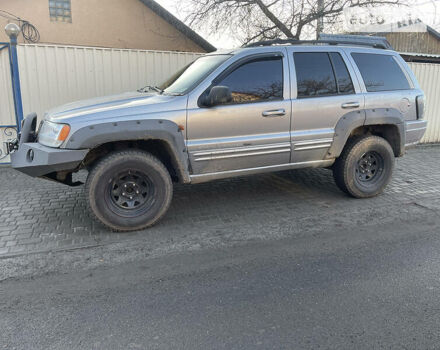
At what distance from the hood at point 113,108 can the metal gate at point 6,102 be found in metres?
3.61

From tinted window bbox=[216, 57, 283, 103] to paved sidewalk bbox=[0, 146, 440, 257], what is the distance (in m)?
1.58

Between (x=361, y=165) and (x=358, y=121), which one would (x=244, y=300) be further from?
(x=361, y=165)

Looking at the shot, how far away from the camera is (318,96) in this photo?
16.6ft

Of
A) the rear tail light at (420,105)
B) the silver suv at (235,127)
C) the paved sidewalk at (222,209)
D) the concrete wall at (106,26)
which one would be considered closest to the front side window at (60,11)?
the concrete wall at (106,26)

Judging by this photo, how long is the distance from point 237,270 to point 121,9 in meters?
12.0

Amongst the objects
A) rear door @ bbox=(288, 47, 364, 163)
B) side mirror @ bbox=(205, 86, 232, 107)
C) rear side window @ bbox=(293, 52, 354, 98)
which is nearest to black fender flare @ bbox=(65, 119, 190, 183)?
side mirror @ bbox=(205, 86, 232, 107)

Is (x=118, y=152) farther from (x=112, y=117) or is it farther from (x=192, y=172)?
(x=192, y=172)

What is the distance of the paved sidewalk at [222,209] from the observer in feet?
14.3

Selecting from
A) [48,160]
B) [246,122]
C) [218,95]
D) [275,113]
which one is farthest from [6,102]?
[275,113]

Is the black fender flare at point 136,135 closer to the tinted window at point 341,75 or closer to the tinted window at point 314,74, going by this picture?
the tinted window at point 314,74

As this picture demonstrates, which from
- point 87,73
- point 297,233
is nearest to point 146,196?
point 297,233

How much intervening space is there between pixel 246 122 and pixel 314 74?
1.29m

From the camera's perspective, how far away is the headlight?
4.03 meters

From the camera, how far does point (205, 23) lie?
503 inches
